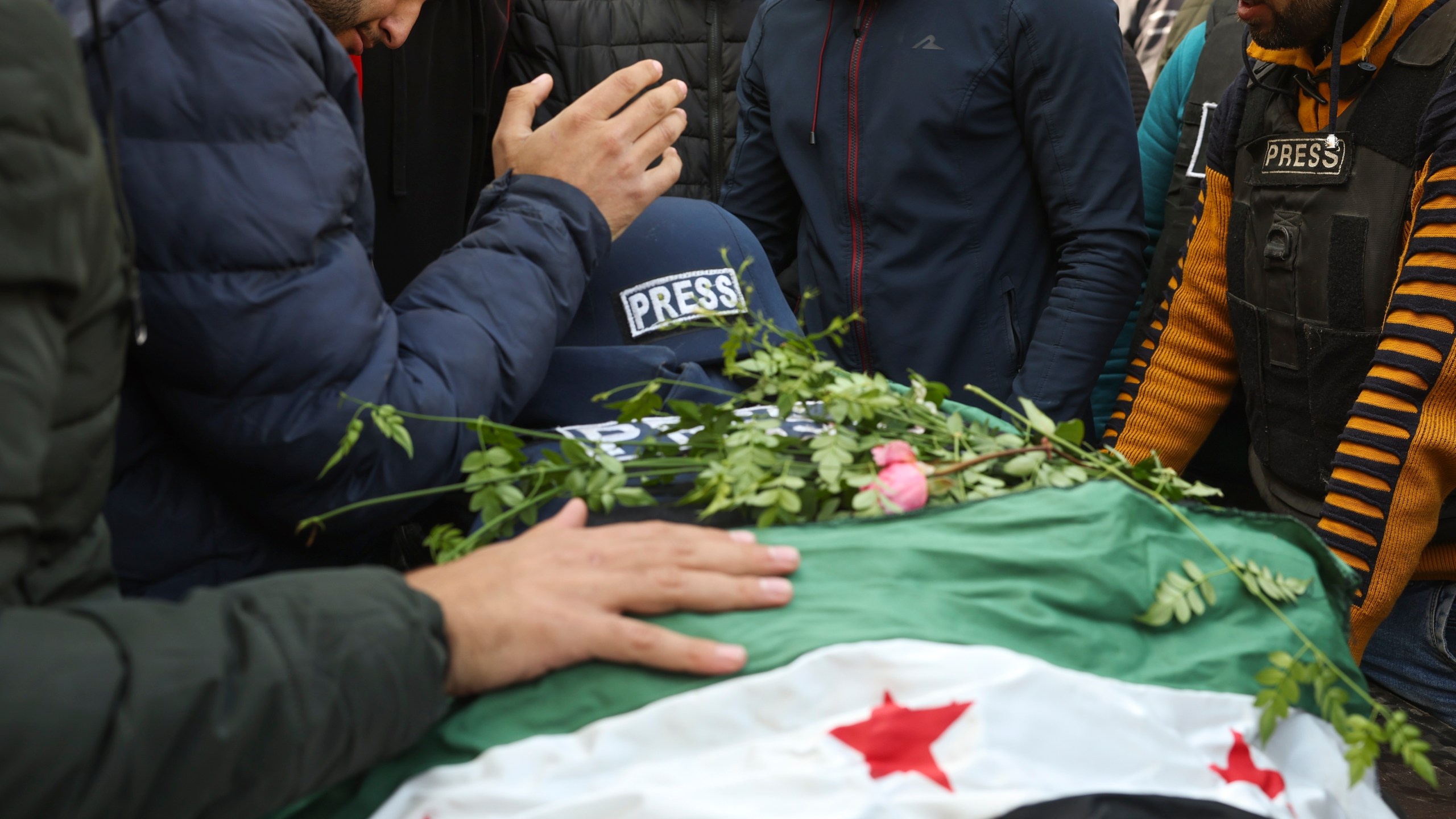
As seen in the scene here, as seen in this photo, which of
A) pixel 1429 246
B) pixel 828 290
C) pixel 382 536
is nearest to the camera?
pixel 382 536

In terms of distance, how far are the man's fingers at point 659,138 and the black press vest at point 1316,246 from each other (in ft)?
4.43

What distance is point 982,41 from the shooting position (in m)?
2.29

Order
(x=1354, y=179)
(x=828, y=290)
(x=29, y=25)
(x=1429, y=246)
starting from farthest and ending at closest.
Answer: (x=828, y=290) < (x=1354, y=179) < (x=1429, y=246) < (x=29, y=25)

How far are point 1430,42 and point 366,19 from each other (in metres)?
1.79

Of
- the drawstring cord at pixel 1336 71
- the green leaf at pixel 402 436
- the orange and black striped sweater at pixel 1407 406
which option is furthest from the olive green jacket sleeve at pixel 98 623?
the drawstring cord at pixel 1336 71

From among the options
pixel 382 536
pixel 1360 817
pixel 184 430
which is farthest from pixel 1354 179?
pixel 184 430

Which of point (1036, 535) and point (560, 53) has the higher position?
point (560, 53)

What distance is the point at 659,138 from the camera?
1.42 m

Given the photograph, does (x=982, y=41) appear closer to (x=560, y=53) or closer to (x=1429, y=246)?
(x=1429, y=246)

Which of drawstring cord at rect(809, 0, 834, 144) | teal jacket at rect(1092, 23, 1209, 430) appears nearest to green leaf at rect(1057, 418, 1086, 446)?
drawstring cord at rect(809, 0, 834, 144)

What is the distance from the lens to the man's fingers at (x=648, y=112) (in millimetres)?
1378

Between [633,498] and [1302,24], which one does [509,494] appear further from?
[1302,24]

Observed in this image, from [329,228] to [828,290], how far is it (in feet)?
5.34

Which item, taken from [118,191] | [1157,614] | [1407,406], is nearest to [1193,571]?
[1157,614]
